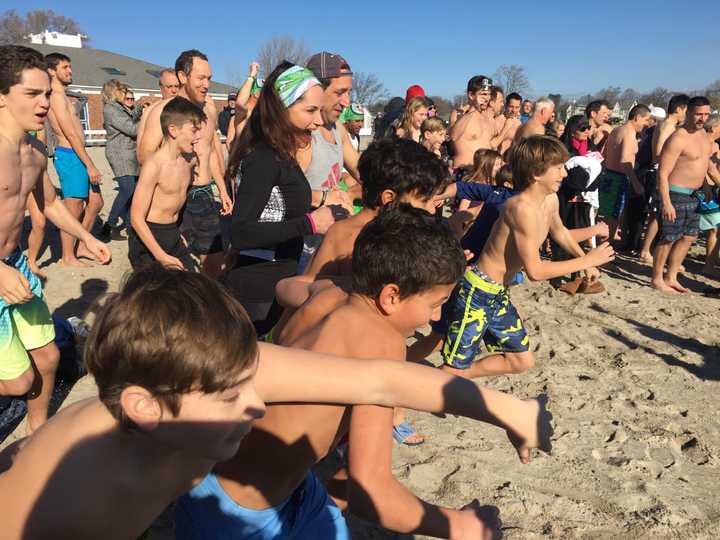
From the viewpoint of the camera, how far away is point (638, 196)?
7.96m

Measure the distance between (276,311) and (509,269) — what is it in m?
1.53

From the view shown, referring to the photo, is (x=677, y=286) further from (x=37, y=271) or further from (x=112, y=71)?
(x=112, y=71)

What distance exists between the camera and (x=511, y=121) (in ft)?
30.4

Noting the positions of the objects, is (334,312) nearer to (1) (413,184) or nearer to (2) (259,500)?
(2) (259,500)

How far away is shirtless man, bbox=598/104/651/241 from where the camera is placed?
7.42 meters

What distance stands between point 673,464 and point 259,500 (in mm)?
2675

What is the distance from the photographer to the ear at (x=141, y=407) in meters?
1.17

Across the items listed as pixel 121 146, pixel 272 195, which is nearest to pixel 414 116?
pixel 121 146

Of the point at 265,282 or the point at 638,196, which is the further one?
the point at 638,196

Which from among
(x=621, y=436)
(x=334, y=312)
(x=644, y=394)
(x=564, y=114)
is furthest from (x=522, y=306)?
(x=564, y=114)

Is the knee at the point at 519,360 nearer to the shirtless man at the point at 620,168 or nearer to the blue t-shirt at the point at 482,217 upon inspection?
the blue t-shirt at the point at 482,217

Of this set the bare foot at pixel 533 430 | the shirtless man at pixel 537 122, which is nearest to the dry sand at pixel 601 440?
the bare foot at pixel 533 430

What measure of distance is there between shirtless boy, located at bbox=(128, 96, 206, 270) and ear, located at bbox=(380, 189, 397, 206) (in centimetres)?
217

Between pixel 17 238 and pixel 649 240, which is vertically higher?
pixel 17 238
